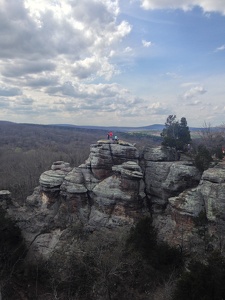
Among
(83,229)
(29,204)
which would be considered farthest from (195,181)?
(29,204)

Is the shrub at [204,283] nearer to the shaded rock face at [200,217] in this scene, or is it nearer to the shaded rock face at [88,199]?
the shaded rock face at [200,217]

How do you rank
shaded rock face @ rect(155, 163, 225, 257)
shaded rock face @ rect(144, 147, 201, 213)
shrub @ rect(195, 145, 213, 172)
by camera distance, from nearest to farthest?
shaded rock face @ rect(155, 163, 225, 257) → shrub @ rect(195, 145, 213, 172) → shaded rock face @ rect(144, 147, 201, 213)

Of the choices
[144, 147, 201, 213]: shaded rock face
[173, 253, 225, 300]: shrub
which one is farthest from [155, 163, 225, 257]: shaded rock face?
[173, 253, 225, 300]: shrub

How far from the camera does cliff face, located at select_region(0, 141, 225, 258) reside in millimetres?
30078

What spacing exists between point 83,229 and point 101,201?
408 cm

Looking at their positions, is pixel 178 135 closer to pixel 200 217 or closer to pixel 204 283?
pixel 200 217

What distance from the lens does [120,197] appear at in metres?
34.8

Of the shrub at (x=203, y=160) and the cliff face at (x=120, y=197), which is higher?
the shrub at (x=203, y=160)

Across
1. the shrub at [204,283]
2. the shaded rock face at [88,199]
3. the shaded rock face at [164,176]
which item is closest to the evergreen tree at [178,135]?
the shaded rock face at [164,176]

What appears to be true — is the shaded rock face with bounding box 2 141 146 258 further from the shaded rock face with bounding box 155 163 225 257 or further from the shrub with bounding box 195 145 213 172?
the shrub with bounding box 195 145 213 172

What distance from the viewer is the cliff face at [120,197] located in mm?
30078

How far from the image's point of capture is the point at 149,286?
81.7ft

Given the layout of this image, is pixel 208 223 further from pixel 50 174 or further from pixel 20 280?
pixel 50 174

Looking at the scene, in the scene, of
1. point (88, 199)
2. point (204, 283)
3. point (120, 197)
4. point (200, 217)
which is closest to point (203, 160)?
point (200, 217)
